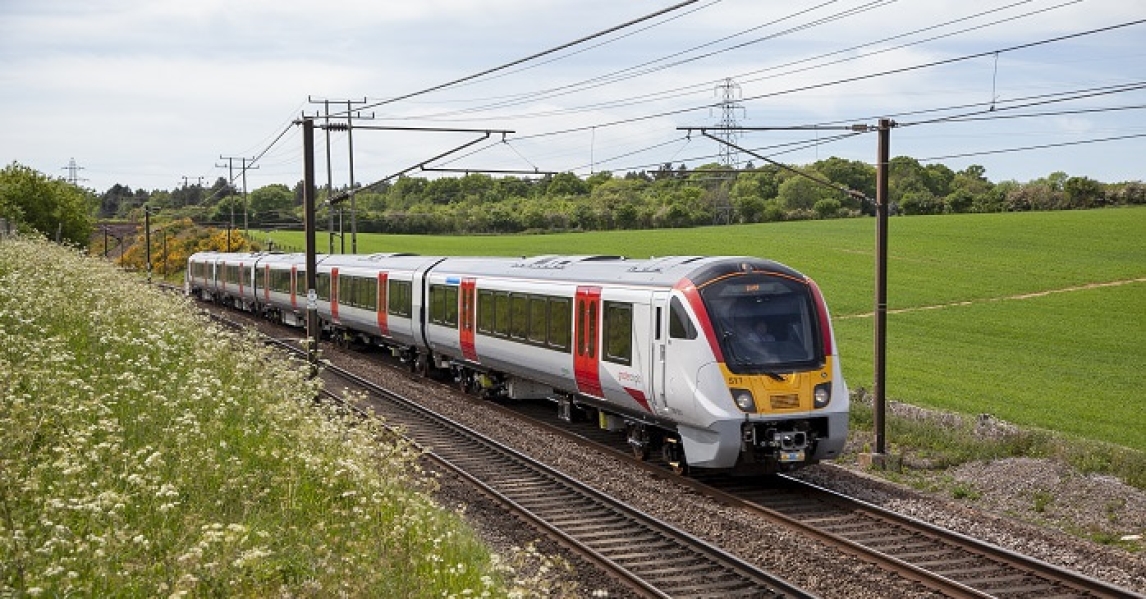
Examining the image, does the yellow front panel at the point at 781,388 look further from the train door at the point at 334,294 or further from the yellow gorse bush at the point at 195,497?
the train door at the point at 334,294

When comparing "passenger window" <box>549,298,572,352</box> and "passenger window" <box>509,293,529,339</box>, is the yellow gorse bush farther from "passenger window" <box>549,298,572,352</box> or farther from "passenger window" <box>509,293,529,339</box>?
"passenger window" <box>509,293,529,339</box>

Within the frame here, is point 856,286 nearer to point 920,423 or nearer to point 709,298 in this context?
point 920,423

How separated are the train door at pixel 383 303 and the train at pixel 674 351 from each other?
244 inches

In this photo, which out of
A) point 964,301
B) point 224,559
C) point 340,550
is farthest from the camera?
point 964,301

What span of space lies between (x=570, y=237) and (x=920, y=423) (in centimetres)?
6635

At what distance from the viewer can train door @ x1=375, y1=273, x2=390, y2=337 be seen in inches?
1167

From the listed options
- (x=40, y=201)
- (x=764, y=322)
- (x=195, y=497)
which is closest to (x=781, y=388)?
(x=764, y=322)

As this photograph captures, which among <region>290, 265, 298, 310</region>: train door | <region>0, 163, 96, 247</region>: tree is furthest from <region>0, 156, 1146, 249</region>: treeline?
<region>290, 265, 298, 310</region>: train door

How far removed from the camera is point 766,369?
14.3 meters

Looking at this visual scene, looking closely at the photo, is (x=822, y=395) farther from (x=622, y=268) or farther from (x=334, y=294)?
(x=334, y=294)

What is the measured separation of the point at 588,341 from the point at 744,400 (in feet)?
12.9

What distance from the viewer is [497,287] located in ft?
72.0

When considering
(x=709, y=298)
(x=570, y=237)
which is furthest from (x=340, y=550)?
(x=570, y=237)

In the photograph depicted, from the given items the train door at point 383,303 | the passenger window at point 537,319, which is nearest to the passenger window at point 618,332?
the passenger window at point 537,319
